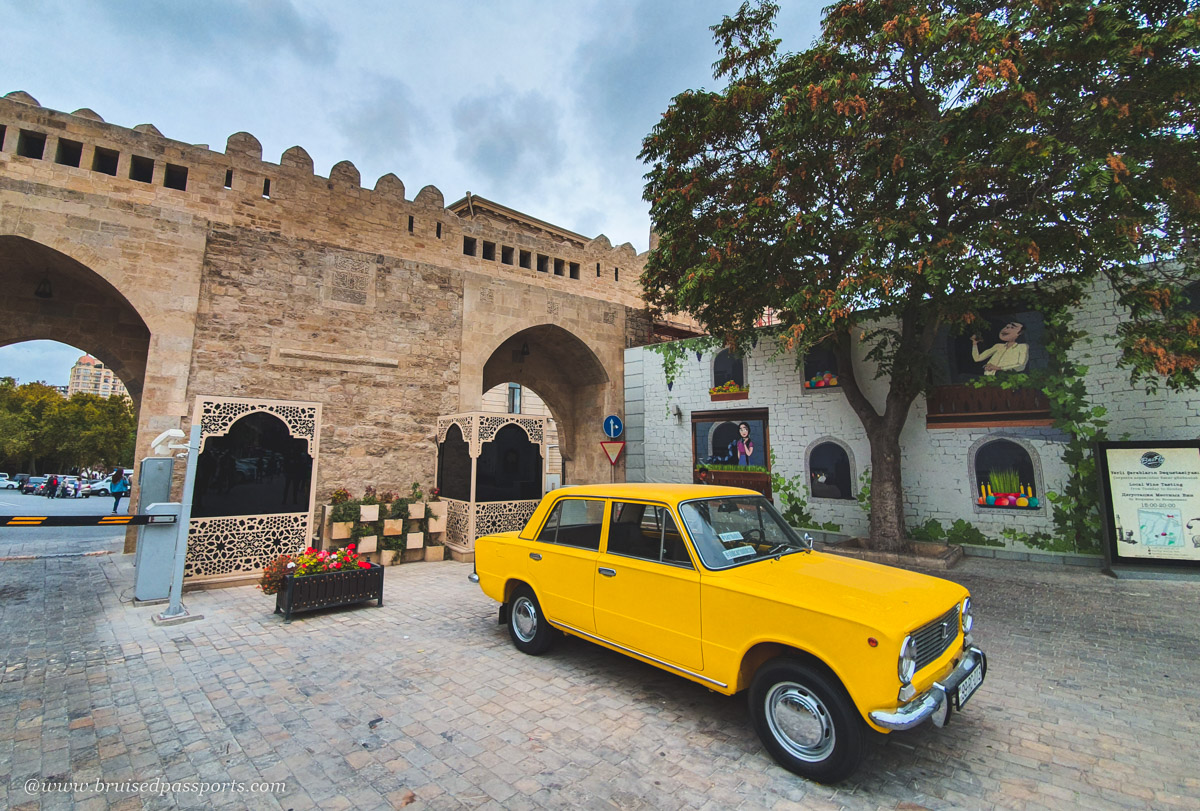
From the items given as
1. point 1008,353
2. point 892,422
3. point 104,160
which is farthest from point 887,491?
point 104,160

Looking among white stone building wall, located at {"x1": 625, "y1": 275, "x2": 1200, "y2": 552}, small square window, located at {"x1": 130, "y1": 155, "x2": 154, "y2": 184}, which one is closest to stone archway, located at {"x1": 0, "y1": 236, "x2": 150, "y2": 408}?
small square window, located at {"x1": 130, "y1": 155, "x2": 154, "y2": 184}

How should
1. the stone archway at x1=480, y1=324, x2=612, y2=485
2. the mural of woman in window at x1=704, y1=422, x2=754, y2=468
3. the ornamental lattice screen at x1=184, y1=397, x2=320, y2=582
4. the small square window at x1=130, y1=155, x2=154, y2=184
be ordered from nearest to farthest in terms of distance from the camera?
the ornamental lattice screen at x1=184, y1=397, x2=320, y2=582, the small square window at x1=130, y1=155, x2=154, y2=184, the mural of woman in window at x1=704, y1=422, x2=754, y2=468, the stone archway at x1=480, y1=324, x2=612, y2=485

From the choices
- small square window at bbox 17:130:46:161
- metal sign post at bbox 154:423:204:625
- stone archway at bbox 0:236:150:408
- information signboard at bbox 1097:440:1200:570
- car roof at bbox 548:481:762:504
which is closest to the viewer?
car roof at bbox 548:481:762:504

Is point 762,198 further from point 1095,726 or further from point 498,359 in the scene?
point 498,359

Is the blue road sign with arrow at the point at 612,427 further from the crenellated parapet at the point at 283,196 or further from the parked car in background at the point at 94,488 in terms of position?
the parked car in background at the point at 94,488

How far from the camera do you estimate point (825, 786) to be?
2830mm

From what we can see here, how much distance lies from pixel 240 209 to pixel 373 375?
5.09 meters

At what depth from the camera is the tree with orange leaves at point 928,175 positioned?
5.93 metres

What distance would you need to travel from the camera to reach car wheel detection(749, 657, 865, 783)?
8.90 ft

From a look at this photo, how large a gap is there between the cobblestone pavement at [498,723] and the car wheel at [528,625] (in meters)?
0.16

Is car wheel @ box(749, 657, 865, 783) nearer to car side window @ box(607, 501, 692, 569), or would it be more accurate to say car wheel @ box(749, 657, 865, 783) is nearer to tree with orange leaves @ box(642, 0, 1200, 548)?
car side window @ box(607, 501, 692, 569)

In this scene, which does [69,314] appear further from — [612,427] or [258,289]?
[612,427]

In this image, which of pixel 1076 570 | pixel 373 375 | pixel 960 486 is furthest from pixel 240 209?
pixel 1076 570

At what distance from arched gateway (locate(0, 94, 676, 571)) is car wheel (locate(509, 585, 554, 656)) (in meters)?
5.10
